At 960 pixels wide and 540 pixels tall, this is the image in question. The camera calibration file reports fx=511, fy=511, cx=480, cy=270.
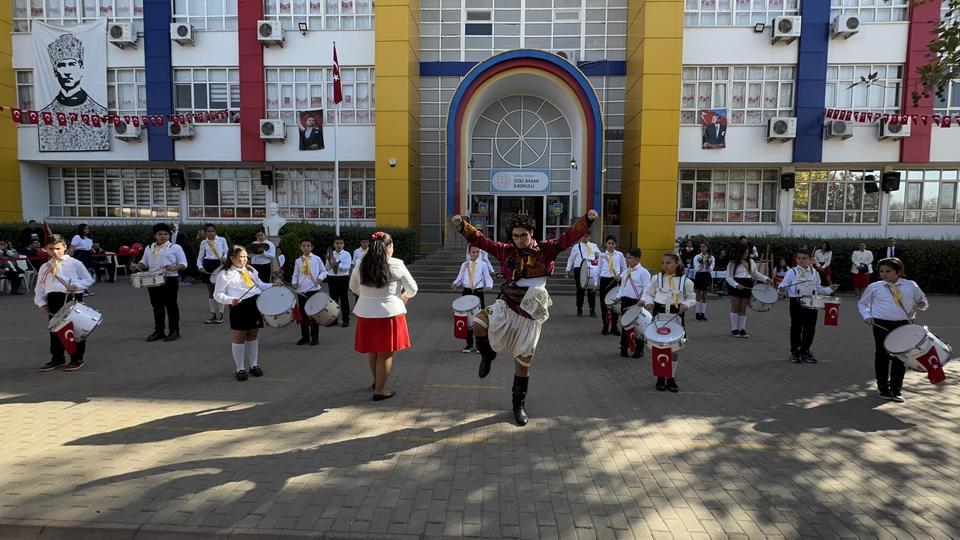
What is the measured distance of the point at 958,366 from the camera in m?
7.71

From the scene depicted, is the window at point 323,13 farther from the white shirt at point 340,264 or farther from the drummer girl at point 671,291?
the drummer girl at point 671,291

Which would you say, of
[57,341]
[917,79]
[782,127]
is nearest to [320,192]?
[57,341]

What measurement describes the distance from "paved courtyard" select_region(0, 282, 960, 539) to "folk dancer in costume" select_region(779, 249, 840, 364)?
502mm

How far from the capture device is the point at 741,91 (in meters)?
20.4

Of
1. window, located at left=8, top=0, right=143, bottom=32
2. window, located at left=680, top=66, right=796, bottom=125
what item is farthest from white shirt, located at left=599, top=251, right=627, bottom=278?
window, located at left=8, top=0, right=143, bottom=32

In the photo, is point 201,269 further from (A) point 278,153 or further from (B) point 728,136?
(B) point 728,136

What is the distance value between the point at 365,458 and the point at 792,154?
21.7 metres

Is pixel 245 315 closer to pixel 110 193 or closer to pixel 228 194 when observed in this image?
pixel 228 194

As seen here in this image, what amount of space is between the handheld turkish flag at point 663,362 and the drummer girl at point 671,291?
41 cm

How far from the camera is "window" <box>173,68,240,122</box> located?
69.3ft

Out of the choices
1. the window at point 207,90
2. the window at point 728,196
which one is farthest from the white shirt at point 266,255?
the window at point 728,196

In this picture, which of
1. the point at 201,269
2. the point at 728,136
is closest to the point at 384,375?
the point at 201,269

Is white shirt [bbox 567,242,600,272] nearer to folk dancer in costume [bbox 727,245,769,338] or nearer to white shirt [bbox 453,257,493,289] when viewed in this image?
folk dancer in costume [bbox 727,245,769,338]

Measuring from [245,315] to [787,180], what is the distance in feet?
70.5
